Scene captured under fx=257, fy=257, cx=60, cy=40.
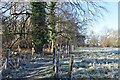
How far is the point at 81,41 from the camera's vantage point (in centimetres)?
251

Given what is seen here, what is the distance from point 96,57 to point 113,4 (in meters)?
0.73

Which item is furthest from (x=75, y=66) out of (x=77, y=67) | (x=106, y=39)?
(x=106, y=39)

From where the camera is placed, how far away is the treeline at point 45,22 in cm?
242

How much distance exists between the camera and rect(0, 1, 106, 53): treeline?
7.93ft

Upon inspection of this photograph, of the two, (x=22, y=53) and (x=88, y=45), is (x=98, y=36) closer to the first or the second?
(x=88, y=45)

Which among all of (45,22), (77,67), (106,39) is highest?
(45,22)

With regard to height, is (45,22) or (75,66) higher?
(45,22)

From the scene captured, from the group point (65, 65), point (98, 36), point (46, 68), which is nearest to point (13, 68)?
point (46, 68)

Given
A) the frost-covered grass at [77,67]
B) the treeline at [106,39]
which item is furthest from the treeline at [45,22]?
the frost-covered grass at [77,67]

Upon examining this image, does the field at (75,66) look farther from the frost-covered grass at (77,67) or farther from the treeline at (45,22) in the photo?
the treeline at (45,22)

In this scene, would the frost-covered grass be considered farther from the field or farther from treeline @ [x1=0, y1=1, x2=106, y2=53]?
treeline @ [x1=0, y1=1, x2=106, y2=53]

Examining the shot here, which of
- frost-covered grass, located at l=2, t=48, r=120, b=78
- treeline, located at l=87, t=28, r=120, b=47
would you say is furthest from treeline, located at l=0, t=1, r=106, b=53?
frost-covered grass, located at l=2, t=48, r=120, b=78

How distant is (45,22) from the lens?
2510mm

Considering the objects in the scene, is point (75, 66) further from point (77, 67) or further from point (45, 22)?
point (45, 22)
